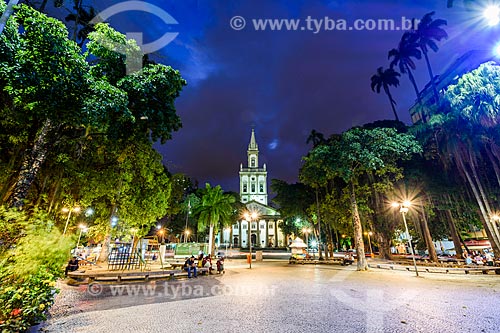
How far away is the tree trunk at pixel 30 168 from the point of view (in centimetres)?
827

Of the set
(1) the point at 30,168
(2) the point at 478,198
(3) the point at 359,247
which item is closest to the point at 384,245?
(3) the point at 359,247

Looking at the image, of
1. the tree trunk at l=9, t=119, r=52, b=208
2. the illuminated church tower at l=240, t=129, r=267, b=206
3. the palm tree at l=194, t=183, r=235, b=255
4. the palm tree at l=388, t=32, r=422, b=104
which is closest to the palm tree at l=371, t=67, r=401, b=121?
the palm tree at l=388, t=32, r=422, b=104

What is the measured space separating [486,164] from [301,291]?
17.6 m

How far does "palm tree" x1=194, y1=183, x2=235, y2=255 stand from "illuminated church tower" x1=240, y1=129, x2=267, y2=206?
184ft

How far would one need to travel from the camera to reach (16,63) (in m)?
6.95

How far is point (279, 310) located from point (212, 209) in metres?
21.3

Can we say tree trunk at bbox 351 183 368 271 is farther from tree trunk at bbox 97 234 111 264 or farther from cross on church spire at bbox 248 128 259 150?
cross on church spire at bbox 248 128 259 150

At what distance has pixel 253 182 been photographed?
284ft

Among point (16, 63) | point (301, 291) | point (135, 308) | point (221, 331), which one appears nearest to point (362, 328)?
point (221, 331)

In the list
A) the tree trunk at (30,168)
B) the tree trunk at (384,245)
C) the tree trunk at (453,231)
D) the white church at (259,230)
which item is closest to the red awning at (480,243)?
the tree trunk at (453,231)

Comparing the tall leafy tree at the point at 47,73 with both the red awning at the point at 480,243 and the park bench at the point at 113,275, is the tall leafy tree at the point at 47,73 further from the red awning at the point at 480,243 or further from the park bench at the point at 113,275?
the red awning at the point at 480,243

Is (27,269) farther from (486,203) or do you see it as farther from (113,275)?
(486,203)

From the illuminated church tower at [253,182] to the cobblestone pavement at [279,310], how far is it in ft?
246

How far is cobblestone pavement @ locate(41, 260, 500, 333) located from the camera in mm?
5293
